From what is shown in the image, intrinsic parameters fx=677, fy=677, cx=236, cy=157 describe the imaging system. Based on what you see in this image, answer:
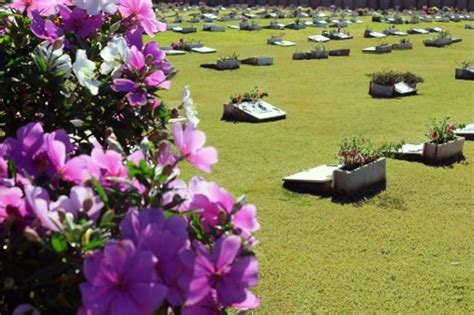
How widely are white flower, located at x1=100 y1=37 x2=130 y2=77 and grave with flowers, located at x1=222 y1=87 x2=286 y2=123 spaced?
30.4ft

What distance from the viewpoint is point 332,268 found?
5.50m

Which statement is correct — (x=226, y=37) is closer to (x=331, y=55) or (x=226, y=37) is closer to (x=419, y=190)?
(x=331, y=55)

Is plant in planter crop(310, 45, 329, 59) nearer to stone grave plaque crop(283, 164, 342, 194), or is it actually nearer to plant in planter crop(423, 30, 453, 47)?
plant in planter crop(423, 30, 453, 47)

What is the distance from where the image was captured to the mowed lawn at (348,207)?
5.08 metres

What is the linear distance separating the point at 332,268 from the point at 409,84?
950cm

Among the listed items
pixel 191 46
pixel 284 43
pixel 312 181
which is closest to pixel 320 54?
pixel 284 43

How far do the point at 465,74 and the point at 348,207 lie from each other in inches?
407

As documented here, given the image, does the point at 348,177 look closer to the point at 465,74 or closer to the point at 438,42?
the point at 465,74

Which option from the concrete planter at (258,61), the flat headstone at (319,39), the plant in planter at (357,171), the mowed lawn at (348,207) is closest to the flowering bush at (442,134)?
the mowed lawn at (348,207)

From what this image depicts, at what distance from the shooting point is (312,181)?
734 centimetres

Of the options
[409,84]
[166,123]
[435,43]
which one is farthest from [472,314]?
[435,43]

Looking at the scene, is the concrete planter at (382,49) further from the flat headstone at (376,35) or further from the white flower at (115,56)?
the white flower at (115,56)

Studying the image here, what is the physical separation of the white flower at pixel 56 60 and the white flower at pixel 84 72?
0.05 m

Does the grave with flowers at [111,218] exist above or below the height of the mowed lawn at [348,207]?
above
